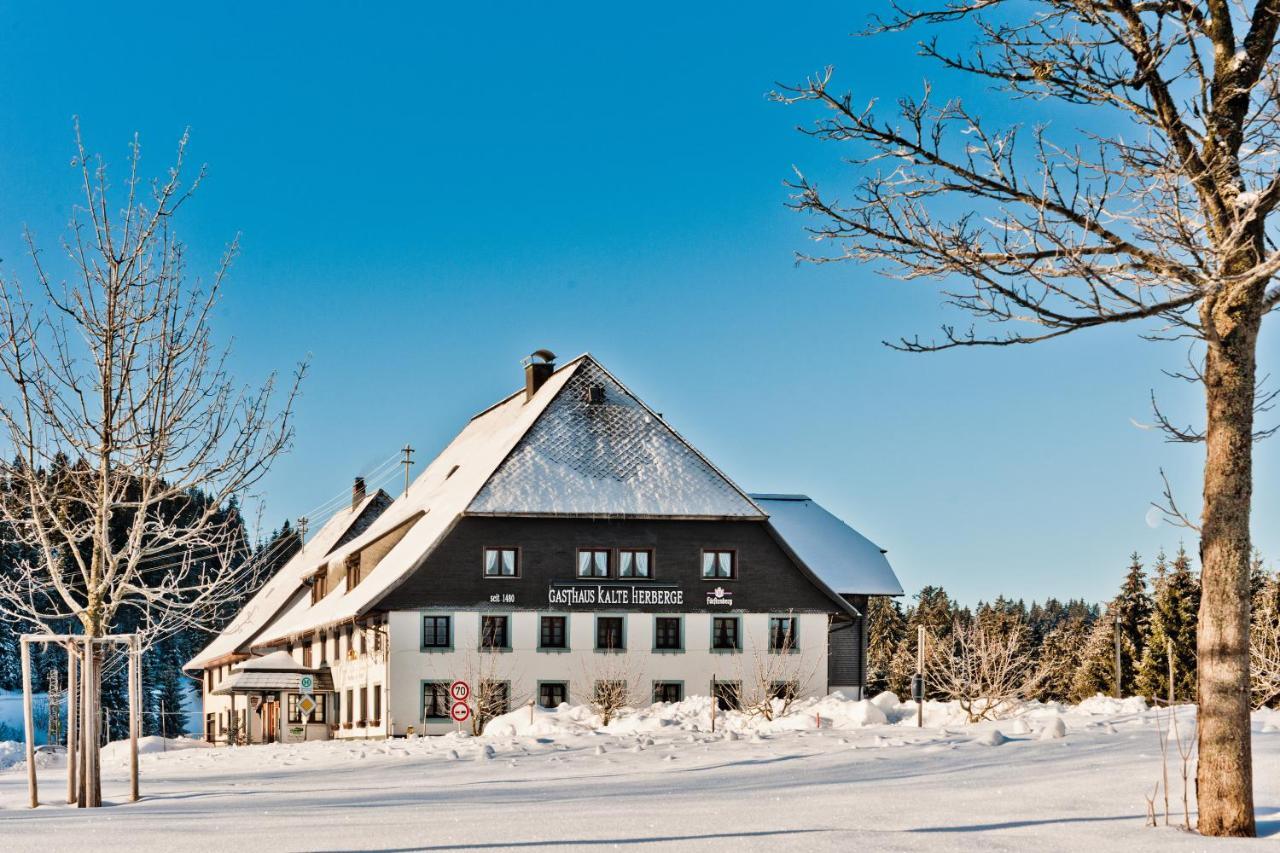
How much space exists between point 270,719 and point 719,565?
814 inches

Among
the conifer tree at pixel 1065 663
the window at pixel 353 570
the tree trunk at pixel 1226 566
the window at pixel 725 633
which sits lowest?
the conifer tree at pixel 1065 663

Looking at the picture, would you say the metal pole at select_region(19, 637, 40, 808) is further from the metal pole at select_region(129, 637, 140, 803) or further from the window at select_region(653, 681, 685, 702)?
the window at select_region(653, 681, 685, 702)

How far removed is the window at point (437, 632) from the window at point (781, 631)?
982 cm

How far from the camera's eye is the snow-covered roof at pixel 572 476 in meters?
44.1

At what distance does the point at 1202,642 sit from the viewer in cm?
1004

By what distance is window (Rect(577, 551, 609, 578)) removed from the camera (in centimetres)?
4453

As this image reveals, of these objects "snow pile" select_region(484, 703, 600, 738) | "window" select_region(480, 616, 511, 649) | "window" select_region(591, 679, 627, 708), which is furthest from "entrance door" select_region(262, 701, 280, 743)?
"snow pile" select_region(484, 703, 600, 738)

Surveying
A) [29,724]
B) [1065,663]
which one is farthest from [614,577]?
[1065,663]

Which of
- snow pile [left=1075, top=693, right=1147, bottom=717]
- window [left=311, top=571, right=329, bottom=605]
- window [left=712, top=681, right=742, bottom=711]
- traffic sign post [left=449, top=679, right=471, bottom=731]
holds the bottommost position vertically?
window [left=712, top=681, right=742, bottom=711]

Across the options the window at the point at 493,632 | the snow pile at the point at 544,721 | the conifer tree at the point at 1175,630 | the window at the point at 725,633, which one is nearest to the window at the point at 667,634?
the window at the point at 725,633

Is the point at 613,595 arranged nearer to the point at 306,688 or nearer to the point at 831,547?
the point at 306,688

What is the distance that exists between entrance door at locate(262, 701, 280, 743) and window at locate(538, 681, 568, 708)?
15206mm

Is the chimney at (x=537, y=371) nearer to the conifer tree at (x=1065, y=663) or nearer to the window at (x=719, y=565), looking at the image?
the window at (x=719, y=565)

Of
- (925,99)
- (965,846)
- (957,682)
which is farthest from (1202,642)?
(957,682)
